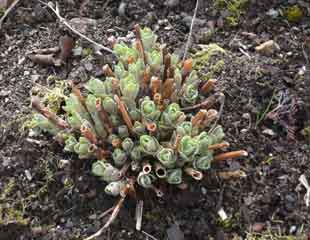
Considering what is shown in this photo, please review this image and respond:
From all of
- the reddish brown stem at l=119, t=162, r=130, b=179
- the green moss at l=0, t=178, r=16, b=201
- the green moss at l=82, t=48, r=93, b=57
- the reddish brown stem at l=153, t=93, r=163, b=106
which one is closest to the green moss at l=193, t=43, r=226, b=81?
the reddish brown stem at l=153, t=93, r=163, b=106

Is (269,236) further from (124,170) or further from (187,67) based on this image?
(187,67)

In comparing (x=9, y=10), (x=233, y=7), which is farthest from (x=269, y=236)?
(x=9, y=10)

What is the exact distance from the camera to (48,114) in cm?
270

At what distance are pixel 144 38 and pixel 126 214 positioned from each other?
88 centimetres

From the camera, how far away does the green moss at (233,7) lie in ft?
10.6

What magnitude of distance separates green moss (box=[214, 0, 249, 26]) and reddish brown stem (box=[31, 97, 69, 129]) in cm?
116

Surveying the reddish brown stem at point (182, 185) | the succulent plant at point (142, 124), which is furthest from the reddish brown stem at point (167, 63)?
the reddish brown stem at point (182, 185)

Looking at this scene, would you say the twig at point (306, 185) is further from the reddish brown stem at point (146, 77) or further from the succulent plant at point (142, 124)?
the reddish brown stem at point (146, 77)

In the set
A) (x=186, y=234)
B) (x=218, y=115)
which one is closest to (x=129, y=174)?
(x=186, y=234)

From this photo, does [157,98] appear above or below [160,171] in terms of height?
above

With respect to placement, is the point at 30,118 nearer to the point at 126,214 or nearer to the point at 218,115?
the point at 126,214

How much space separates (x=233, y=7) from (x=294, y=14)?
13.8 inches

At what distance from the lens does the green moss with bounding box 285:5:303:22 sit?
3.22 metres

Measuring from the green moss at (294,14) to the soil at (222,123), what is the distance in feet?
0.10
